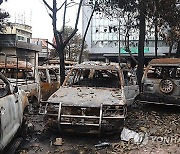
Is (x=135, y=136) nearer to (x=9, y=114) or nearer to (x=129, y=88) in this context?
(x=129, y=88)

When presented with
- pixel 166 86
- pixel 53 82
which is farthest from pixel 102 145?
pixel 53 82

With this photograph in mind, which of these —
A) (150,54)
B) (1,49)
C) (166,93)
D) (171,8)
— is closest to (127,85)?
(166,93)

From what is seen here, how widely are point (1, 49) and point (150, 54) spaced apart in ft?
103

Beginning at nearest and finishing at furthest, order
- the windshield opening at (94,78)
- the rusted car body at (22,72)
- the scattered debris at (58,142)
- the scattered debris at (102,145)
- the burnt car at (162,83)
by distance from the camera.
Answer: the scattered debris at (102,145)
the scattered debris at (58,142)
the windshield opening at (94,78)
the burnt car at (162,83)
the rusted car body at (22,72)

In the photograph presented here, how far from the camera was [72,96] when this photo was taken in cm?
796

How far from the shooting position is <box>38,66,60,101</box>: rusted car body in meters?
13.0

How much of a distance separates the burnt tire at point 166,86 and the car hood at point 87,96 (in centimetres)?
287

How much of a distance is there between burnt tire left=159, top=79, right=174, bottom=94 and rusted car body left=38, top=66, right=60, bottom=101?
443 centimetres

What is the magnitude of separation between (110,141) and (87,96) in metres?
1.21

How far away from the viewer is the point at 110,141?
24.5 ft

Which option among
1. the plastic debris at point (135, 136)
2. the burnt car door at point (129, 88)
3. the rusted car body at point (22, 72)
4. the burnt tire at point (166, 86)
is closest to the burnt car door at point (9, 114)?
the plastic debris at point (135, 136)

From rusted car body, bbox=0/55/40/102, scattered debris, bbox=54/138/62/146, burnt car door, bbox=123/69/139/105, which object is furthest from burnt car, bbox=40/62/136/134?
rusted car body, bbox=0/55/40/102

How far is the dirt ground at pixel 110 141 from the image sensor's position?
671 centimetres

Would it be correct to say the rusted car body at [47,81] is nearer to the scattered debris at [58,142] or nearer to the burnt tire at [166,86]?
the burnt tire at [166,86]
